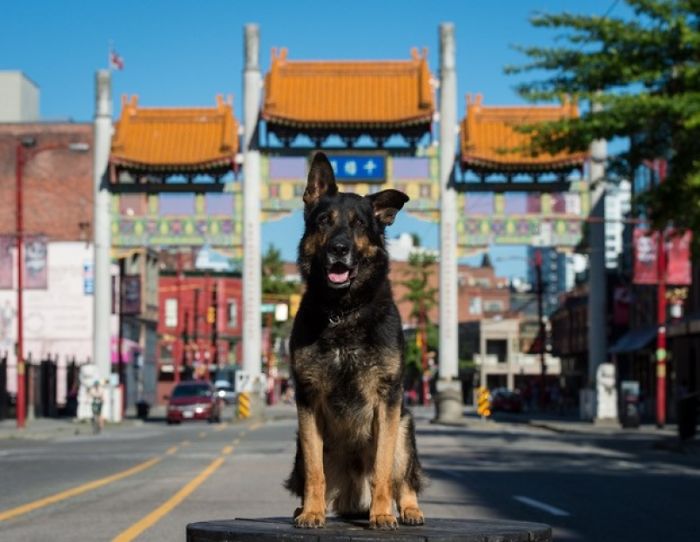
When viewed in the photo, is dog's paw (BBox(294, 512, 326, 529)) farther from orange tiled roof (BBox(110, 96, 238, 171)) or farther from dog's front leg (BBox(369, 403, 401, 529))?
orange tiled roof (BBox(110, 96, 238, 171))

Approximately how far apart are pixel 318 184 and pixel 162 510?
953cm

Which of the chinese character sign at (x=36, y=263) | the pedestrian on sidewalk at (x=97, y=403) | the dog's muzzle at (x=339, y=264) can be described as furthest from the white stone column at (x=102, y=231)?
the dog's muzzle at (x=339, y=264)

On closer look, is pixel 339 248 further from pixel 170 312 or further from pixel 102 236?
pixel 170 312

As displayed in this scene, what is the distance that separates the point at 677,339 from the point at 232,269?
7428 cm

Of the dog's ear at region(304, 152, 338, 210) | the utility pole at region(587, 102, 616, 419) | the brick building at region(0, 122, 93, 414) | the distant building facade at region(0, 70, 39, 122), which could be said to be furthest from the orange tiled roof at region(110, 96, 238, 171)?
the dog's ear at region(304, 152, 338, 210)

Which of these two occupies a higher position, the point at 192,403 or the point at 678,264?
the point at 678,264

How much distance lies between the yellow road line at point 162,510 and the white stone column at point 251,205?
3407cm

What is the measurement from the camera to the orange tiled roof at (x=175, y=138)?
195 feet

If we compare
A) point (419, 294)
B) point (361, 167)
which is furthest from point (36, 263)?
point (419, 294)

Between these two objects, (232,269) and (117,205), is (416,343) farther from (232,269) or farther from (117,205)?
(117,205)

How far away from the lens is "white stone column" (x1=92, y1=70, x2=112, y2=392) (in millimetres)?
58312

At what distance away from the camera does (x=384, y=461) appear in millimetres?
6523

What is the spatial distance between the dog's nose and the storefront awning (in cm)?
6349

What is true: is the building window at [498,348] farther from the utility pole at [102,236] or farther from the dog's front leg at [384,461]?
the dog's front leg at [384,461]
